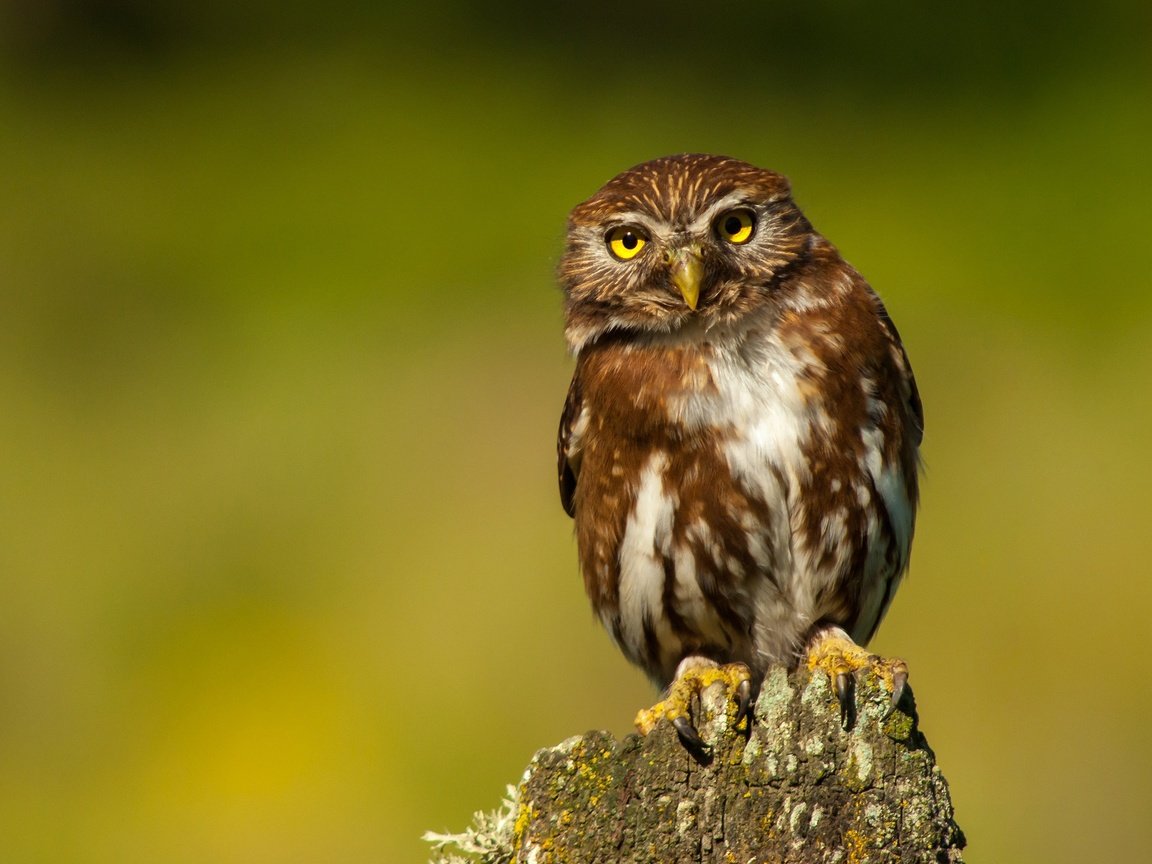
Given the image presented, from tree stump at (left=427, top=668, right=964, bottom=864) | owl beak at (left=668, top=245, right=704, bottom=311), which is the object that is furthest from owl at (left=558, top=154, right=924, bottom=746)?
tree stump at (left=427, top=668, right=964, bottom=864)

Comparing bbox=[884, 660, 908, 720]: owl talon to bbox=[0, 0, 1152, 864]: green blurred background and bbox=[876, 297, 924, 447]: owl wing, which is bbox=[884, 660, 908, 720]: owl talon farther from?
bbox=[0, 0, 1152, 864]: green blurred background

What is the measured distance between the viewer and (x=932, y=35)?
12578 mm

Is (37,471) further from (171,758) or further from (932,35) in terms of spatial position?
(932,35)

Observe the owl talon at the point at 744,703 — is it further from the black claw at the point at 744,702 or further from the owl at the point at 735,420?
the owl at the point at 735,420

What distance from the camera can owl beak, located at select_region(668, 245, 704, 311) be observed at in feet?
12.8

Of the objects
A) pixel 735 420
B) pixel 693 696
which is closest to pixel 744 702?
pixel 693 696

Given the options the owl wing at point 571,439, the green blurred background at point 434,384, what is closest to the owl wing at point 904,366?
the owl wing at point 571,439

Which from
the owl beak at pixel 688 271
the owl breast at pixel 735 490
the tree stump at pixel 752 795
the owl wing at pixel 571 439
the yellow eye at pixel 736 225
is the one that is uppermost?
the yellow eye at pixel 736 225

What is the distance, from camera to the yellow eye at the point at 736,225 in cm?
407

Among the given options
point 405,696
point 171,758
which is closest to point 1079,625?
point 405,696

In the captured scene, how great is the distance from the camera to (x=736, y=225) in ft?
13.5

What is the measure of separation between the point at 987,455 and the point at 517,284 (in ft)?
11.5

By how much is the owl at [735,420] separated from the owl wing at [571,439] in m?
0.01

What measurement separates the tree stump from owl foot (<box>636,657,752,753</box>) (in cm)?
2
